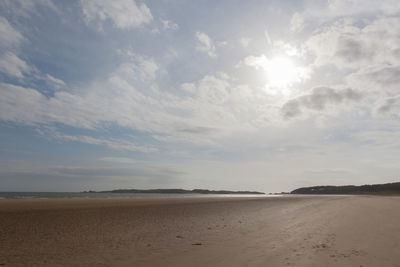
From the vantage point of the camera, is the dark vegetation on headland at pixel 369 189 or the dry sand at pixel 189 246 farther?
the dark vegetation on headland at pixel 369 189

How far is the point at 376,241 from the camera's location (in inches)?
424

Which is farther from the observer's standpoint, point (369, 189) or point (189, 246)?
point (369, 189)

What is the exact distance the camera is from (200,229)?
15.6 metres

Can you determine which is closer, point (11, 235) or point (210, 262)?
point (210, 262)

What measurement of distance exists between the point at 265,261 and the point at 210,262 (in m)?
1.74

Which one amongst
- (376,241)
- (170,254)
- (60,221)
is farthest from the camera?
(60,221)

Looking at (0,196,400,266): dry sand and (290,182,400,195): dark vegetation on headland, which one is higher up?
(290,182,400,195): dark vegetation on headland

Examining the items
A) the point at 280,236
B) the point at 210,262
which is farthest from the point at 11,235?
the point at 280,236

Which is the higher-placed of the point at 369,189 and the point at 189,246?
the point at 369,189

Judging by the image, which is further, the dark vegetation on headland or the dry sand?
the dark vegetation on headland

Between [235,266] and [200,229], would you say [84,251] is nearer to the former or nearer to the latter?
[235,266]

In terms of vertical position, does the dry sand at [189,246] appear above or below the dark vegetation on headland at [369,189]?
below

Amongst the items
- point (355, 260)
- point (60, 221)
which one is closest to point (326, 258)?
point (355, 260)

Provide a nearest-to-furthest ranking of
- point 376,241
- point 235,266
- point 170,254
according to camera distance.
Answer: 1. point 235,266
2. point 170,254
3. point 376,241
